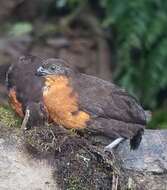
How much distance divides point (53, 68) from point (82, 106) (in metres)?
0.36

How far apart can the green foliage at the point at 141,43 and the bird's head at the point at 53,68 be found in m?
3.27

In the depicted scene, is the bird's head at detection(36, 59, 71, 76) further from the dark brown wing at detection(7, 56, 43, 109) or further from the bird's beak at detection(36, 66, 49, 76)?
the dark brown wing at detection(7, 56, 43, 109)

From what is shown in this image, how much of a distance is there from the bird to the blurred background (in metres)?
2.40

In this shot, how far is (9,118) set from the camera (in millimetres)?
6281

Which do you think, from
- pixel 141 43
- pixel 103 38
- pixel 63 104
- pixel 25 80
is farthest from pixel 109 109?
pixel 103 38

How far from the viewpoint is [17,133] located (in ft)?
19.1

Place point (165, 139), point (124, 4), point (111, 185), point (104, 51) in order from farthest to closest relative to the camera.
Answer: point (104, 51) → point (124, 4) → point (165, 139) → point (111, 185)

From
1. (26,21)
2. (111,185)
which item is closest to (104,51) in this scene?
(26,21)

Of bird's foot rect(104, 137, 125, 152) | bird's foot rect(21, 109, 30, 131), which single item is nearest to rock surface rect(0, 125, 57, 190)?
bird's foot rect(21, 109, 30, 131)

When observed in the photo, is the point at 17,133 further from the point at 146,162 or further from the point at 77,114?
the point at 146,162

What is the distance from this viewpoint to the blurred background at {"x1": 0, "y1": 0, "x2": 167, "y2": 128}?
366 inches

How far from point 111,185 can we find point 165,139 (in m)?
0.85

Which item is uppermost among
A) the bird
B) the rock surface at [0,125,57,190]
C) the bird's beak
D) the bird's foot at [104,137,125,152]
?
the bird's beak

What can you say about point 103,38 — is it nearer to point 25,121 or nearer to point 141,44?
point 141,44
